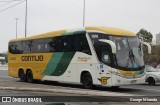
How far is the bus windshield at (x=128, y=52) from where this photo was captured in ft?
68.4

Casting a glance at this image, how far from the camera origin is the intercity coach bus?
819 inches

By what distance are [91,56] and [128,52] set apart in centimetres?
205

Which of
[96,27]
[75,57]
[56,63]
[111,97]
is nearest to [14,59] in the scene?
[56,63]

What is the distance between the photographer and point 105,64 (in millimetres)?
21016

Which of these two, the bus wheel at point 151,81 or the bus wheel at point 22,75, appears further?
the bus wheel at point 22,75

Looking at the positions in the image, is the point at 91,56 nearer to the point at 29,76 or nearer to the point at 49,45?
the point at 49,45

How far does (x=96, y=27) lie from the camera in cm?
2194

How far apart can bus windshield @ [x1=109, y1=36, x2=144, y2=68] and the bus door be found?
1.48 feet

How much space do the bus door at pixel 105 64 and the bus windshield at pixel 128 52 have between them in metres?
0.45

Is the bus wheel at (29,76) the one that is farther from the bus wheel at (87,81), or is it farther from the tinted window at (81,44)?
the bus wheel at (87,81)

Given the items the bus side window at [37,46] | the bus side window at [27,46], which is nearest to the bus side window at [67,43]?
the bus side window at [37,46]

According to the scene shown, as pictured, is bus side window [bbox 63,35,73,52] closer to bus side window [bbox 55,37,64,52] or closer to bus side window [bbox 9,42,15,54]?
bus side window [bbox 55,37,64,52]

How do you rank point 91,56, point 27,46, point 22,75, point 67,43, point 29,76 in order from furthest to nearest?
point 22,75 → point 29,76 → point 27,46 → point 67,43 → point 91,56

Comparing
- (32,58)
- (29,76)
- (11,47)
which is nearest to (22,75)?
(29,76)
